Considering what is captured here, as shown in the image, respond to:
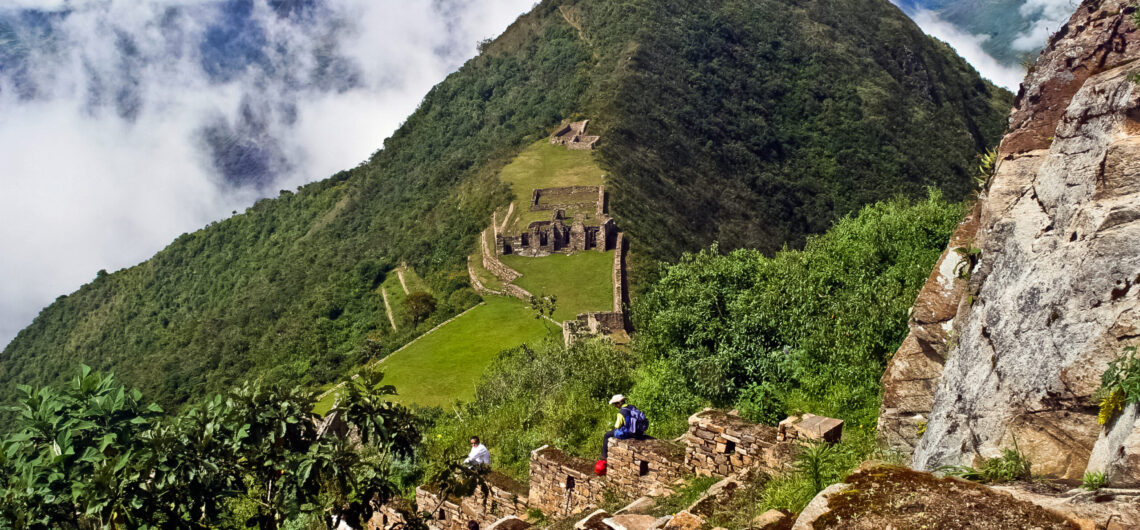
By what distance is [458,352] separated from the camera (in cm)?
5022

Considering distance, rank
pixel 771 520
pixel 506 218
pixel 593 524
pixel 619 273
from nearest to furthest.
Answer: pixel 771 520 < pixel 593 524 < pixel 619 273 < pixel 506 218

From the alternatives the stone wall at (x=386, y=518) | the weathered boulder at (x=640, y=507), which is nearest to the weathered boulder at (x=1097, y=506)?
the weathered boulder at (x=640, y=507)

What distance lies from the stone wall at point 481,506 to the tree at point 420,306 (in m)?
46.3

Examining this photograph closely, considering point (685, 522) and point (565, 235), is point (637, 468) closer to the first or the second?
point (685, 522)

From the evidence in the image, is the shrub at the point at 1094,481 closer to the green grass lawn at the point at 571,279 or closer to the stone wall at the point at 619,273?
the stone wall at the point at 619,273

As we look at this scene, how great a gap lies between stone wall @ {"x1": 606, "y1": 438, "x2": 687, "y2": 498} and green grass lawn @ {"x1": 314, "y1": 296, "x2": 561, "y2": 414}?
30.3 metres

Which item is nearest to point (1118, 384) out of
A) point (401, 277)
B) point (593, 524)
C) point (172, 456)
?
point (593, 524)

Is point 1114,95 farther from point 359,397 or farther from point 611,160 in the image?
point 611,160

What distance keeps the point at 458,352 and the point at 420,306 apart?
11.4 meters

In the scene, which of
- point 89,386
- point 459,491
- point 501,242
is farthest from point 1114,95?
point 501,242

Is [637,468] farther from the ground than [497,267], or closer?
closer

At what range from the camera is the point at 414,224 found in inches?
3366

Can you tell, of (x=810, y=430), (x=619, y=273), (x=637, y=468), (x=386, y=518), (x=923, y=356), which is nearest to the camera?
(x=810, y=430)

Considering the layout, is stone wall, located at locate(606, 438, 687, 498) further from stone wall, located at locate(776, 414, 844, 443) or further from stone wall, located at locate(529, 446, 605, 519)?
stone wall, located at locate(776, 414, 844, 443)
